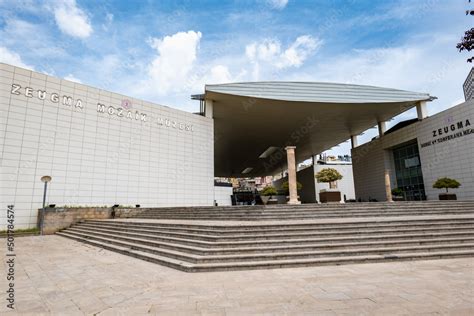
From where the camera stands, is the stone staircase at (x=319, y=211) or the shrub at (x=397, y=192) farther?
the shrub at (x=397, y=192)

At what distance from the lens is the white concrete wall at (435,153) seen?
19.0m

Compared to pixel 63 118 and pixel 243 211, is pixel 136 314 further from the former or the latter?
pixel 63 118

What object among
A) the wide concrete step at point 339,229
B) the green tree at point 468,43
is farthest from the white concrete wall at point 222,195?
the green tree at point 468,43

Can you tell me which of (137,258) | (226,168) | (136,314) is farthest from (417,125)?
(226,168)

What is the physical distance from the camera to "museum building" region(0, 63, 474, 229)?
1474 centimetres

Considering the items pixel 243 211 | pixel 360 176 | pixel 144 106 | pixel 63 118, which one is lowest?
pixel 243 211

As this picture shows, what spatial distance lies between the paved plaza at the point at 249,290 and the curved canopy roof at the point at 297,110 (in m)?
16.9

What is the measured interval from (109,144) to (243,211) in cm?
1133

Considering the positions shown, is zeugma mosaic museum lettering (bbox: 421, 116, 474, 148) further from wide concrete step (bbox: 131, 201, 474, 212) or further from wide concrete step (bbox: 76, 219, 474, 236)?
wide concrete step (bbox: 76, 219, 474, 236)

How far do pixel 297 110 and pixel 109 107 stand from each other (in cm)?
1600

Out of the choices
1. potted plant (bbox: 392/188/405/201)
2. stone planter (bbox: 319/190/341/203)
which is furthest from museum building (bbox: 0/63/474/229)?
stone planter (bbox: 319/190/341/203)

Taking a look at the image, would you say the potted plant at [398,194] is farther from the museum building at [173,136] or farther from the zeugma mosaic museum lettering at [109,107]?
the zeugma mosaic museum lettering at [109,107]

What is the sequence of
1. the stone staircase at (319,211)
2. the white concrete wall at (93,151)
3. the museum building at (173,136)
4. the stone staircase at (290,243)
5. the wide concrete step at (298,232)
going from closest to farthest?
the stone staircase at (290,243) → the wide concrete step at (298,232) → the stone staircase at (319,211) → the white concrete wall at (93,151) → the museum building at (173,136)

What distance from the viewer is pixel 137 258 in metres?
8.05
